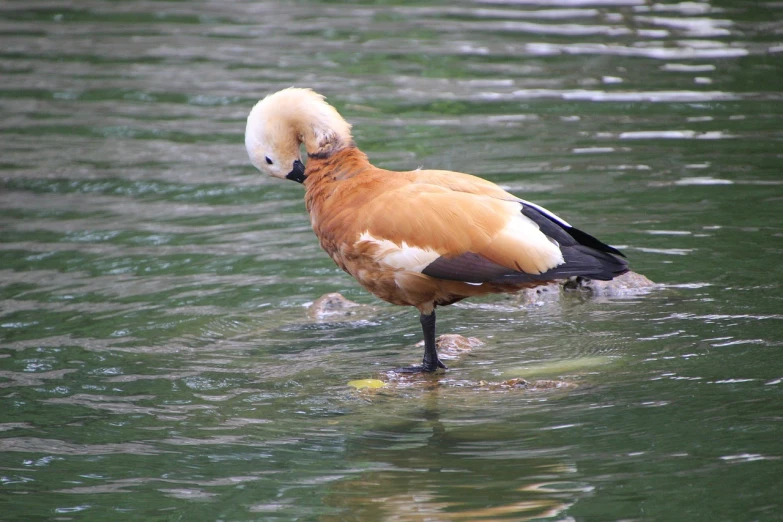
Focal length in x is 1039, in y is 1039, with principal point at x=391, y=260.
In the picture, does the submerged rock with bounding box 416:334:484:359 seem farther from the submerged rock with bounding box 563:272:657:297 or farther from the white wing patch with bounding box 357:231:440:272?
the submerged rock with bounding box 563:272:657:297

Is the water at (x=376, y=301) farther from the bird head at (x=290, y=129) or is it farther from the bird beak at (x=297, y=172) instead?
the bird head at (x=290, y=129)

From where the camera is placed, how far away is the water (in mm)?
4348

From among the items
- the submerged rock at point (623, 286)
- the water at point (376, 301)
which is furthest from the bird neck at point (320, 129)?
the submerged rock at point (623, 286)

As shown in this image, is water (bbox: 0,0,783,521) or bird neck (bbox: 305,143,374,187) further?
bird neck (bbox: 305,143,374,187)

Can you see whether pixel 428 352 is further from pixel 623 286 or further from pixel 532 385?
pixel 623 286

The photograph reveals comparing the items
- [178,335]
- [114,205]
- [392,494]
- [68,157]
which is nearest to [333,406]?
[392,494]

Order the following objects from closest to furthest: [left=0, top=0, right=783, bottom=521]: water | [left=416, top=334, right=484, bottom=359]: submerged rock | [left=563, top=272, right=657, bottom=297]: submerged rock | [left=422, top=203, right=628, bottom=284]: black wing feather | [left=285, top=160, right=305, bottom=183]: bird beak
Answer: [left=0, top=0, right=783, bottom=521]: water
[left=422, top=203, right=628, bottom=284]: black wing feather
[left=285, top=160, right=305, bottom=183]: bird beak
[left=416, top=334, right=484, bottom=359]: submerged rock
[left=563, top=272, right=657, bottom=297]: submerged rock

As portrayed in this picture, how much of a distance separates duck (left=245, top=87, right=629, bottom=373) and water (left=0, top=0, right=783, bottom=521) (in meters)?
0.55

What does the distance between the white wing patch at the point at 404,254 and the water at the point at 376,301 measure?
649mm

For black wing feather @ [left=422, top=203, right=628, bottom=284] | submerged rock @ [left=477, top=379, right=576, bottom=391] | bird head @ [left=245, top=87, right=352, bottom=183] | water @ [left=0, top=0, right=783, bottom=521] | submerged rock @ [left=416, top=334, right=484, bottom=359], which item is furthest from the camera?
submerged rock @ [left=416, top=334, right=484, bottom=359]

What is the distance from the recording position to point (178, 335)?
21.1ft

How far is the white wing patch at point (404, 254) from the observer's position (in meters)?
5.19

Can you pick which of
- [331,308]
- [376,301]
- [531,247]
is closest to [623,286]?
[376,301]

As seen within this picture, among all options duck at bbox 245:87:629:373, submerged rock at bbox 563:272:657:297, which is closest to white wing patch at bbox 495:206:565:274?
duck at bbox 245:87:629:373
